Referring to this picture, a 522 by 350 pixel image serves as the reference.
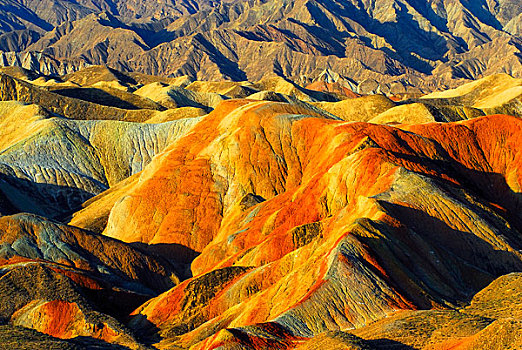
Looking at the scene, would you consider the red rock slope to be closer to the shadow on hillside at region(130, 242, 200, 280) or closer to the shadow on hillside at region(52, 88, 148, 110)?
the shadow on hillside at region(130, 242, 200, 280)

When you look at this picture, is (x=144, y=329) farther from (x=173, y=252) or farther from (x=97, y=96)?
(x=97, y=96)

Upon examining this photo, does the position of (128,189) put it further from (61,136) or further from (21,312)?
(21,312)

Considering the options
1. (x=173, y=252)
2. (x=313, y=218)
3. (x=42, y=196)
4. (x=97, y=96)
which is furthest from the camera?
(x=97, y=96)

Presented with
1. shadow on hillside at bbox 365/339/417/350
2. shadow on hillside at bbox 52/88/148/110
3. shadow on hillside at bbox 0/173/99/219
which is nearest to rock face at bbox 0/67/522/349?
shadow on hillside at bbox 365/339/417/350

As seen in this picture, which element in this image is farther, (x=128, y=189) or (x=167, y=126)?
(x=167, y=126)

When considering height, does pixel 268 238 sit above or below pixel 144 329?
above

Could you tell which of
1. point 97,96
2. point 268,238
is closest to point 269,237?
point 268,238

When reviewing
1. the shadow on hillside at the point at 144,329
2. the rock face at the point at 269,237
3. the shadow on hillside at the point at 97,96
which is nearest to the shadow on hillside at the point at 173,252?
the rock face at the point at 269,237

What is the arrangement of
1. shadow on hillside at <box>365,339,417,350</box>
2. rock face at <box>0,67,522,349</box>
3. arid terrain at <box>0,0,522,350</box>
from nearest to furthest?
shadow on hillside at <box>365,339,417,350</box> → arid terrain at <box>0,0,522,350</box> → rock face at <box>0,67,522,349</box>

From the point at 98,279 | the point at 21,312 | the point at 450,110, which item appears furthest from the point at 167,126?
the point at 21,312
